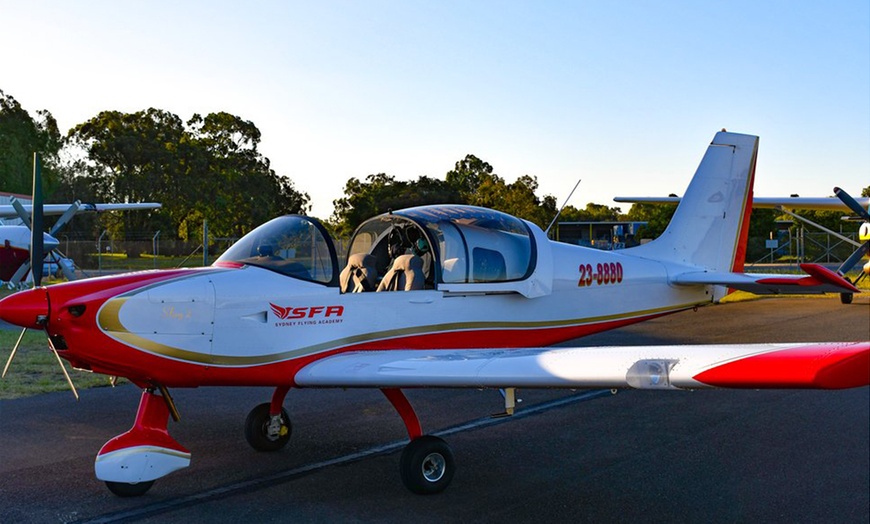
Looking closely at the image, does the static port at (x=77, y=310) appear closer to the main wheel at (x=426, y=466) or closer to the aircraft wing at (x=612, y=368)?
the aircraft wing at (x=612, y=368)

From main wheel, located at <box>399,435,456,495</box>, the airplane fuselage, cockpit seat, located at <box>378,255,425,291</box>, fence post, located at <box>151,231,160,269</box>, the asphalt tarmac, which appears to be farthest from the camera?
fence post, located at <box>151,231,160,269</box>

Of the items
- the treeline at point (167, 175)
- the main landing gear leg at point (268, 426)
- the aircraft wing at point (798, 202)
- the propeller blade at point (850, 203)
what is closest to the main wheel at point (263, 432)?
the main landing gear leg at point (268, 426)

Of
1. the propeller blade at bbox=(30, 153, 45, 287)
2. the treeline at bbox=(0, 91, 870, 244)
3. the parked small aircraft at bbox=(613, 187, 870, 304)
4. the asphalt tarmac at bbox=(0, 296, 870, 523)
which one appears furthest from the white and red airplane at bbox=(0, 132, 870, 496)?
the treeline at bbox=(0, 91, 870, 244)

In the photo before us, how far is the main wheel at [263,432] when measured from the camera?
609cm

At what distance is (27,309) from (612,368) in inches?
138

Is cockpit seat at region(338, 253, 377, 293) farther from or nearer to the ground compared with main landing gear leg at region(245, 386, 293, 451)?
farther from the ground

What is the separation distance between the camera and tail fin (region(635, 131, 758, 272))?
28.7 ft

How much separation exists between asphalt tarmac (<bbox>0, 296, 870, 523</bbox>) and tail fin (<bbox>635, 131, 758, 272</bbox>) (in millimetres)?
1693

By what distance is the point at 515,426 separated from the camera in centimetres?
684

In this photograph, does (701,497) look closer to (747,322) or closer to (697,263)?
(697,263)

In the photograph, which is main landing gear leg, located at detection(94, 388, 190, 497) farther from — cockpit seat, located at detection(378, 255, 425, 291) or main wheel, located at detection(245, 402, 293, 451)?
cockpit seat, located at detection(378, 255, 425, 291)

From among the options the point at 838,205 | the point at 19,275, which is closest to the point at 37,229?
the point at 19,275

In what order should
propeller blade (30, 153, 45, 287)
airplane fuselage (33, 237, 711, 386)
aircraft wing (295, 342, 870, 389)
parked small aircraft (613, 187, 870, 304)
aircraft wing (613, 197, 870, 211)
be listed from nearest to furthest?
1. aircraft wing (295, 342, 870, 389)
2. airplane fuselage (33, 237, 711, 386)
3. propeller blade (30, 153, 45, 287)
4. parked small aircraft (613, 187, 870, 304)
5. aircraft wing (613, 197, 870, 211)

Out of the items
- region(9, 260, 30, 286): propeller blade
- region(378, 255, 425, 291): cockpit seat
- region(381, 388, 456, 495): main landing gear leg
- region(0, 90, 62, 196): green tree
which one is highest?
region(0, 90, 62, 196): green tree
